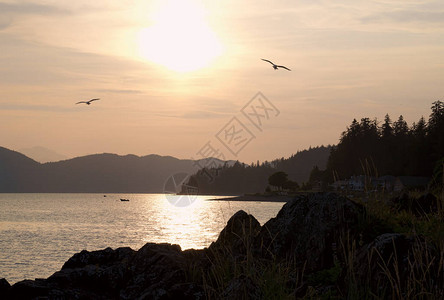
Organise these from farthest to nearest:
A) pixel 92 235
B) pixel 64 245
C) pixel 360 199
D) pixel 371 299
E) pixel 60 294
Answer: pixel 92 235
pixel 64 245
pixel 360 199
pixel 60 294
pixel 371 299

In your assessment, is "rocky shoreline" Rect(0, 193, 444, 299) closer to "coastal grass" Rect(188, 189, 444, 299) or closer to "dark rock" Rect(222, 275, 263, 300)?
"coastal grass" Rect(188, 189, 444, 299)

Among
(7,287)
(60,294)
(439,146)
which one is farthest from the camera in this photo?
(439,146)

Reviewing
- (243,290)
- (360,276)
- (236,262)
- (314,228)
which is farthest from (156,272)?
(360,276)

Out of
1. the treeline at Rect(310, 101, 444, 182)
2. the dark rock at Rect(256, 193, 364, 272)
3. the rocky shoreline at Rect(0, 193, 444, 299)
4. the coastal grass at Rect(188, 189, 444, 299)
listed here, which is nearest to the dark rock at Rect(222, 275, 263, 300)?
the coastal grass at Rect(188, 189, 444, 299)

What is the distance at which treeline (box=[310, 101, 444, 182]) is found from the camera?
114 meters

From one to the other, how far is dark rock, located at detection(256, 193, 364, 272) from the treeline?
10035 centimetres

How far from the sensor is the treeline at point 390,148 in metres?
114

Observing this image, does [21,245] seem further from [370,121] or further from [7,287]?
[370,121]

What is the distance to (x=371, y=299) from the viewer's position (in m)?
7.57

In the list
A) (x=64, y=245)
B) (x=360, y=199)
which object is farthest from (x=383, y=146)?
(x=360, y=199)

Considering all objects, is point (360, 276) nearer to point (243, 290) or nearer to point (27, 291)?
point (243, 290)

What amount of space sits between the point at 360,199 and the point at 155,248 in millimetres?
5455

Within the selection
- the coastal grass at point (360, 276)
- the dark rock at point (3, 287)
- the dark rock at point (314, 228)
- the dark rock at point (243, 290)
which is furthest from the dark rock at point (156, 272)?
the dark rock at point (243, 290)

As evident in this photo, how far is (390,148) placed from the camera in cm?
15062
